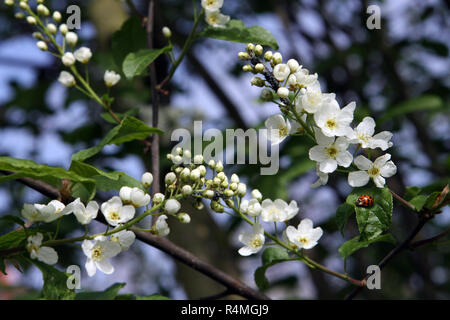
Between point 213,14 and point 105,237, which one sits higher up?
point 213,14

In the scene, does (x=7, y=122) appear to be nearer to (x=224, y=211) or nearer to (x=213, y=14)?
(x=213, y=14)

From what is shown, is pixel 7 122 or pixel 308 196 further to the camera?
pixel 308 196

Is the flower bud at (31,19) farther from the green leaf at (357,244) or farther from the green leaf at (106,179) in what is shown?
the green leaf at (357,244)

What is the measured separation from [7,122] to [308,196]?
2885mm

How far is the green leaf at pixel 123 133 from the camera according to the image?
1385 mm

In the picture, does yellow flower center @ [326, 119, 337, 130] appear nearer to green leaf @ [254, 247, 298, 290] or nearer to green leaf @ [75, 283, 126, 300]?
green leaf @ [254, 247, 298, 290]

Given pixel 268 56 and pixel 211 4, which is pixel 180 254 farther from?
pixel 211 4

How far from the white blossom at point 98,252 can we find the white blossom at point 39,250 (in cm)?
9

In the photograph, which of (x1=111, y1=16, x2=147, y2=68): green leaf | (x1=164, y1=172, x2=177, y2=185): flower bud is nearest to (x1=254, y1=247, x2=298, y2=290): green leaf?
(x1=164, y1=172, x2=177, y2=185): flower bud

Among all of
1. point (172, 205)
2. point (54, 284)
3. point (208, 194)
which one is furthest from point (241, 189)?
point (54, 284)

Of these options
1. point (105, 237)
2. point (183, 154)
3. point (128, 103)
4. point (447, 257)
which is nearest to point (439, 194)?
point (183, 154)

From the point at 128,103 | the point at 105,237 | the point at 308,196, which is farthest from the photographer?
the point at 308,196
